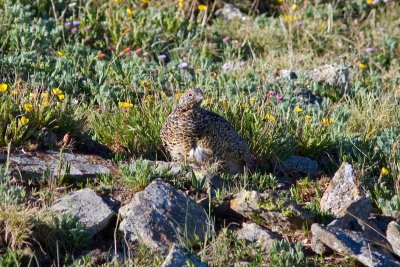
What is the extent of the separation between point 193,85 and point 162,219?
3384 millimetres

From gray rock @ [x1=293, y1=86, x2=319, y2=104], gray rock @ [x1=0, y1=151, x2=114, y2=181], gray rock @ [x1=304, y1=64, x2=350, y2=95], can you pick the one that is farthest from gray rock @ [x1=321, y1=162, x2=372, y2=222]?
gray rock @ [x1=304, y1=64, x2=350, y2=95]

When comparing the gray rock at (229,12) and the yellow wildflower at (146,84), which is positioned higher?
the yellow wildflower at (146,84)

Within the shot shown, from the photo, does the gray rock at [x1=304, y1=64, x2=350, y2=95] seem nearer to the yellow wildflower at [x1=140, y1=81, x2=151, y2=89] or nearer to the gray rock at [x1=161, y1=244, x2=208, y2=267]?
the yellow wildflower at [x1=140, y1=81, x2=151, y2=89]

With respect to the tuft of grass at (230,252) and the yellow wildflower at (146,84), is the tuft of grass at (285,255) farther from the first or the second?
the yellow wildflower at (146,84)

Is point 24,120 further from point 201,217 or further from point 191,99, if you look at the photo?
point 201,217

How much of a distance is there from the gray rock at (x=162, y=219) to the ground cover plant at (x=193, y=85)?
12 centimetres

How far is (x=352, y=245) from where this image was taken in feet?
20.7

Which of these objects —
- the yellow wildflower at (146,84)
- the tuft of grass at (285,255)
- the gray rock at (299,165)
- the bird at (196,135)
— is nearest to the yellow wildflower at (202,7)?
the yellow wildflower at (146,84)

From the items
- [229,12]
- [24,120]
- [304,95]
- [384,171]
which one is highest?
[24,120]

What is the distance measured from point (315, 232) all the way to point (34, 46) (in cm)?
478

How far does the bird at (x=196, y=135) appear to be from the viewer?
7.39 meters

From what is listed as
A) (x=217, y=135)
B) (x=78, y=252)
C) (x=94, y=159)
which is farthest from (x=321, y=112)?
(x=78, y=252)

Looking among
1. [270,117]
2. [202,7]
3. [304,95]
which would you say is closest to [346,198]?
[270,117]

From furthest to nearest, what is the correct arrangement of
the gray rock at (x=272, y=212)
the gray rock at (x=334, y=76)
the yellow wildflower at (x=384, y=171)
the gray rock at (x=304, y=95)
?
the gray rock at (x=334, y=76) < the gray rock at (x=304, y=95) < the yellow wildflower at (x=384, y=171) < the gray rock at (x=272, y=212)
